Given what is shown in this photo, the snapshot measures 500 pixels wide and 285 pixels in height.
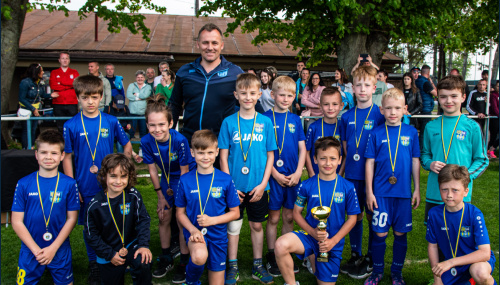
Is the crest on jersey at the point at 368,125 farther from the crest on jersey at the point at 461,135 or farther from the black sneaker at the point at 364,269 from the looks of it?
the black sneaker at the point at 364,269

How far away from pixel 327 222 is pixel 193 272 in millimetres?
1288

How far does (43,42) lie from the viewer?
16.2 m

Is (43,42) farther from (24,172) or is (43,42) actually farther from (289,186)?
(289,186)

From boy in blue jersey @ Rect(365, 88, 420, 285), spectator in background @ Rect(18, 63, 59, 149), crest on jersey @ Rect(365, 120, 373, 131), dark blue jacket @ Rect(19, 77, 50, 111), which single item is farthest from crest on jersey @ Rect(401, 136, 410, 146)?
dark blue jacket @ Rect(19, 77, 50, 111)

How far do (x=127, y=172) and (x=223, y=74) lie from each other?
1.37 meters

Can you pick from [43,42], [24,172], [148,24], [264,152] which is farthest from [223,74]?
[148,24]

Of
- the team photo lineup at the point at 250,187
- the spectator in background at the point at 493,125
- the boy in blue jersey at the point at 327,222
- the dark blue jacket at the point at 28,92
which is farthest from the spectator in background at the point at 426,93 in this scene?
the dark blue jacket at the point at 28,92

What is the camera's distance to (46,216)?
11.9 feet

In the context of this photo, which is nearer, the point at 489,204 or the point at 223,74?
the point at 223,74

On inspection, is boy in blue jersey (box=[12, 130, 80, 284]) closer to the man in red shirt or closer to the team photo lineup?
the team photo lineup

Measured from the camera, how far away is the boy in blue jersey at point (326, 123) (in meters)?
4.23

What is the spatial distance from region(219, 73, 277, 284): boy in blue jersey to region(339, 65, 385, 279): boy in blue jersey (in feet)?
2.75

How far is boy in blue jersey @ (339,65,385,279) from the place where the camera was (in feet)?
13.6

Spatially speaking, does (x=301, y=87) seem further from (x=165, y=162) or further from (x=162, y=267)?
(x=162, y=267)
